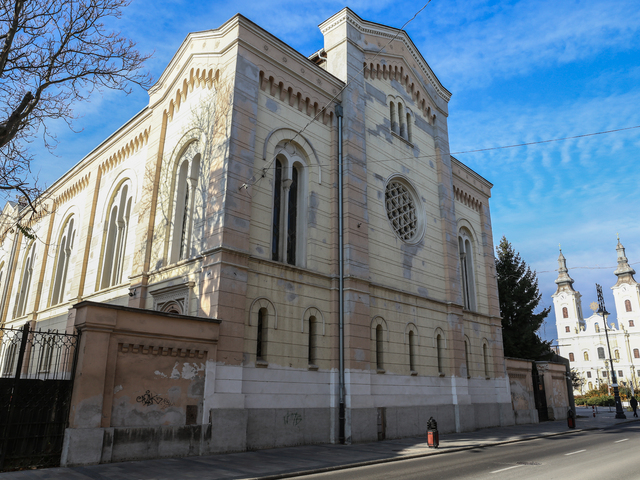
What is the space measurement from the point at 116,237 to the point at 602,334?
106071 mm

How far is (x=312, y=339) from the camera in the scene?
56.0 ft

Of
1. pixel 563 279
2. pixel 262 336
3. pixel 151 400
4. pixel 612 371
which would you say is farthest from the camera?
pixel 563 279

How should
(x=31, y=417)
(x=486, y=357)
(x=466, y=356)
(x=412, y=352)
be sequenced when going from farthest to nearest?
(x=486, y=357), (x=466, y=356), (x=412, y=352), (x=31, y=417)

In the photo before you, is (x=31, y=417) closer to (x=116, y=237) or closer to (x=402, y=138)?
(x=116, y=237)

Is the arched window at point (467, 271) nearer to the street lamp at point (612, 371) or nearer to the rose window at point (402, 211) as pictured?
the rose window at point (402, 211)

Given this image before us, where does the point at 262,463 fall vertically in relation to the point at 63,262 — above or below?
below

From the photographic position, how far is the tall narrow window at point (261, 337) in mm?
15297

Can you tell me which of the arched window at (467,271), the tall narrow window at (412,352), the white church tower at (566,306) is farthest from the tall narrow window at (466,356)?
the white church tower at (566,306)

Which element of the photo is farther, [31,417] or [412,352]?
[412,352]

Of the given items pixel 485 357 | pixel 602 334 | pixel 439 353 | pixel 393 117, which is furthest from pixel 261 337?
pixel 602 334

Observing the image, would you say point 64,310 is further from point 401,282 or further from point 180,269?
point 401,282

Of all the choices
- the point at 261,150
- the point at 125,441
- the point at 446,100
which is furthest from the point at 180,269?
the point at 446,100

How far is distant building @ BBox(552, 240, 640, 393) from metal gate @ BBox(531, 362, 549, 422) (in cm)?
6828

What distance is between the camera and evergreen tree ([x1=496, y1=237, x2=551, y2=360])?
3534cm
